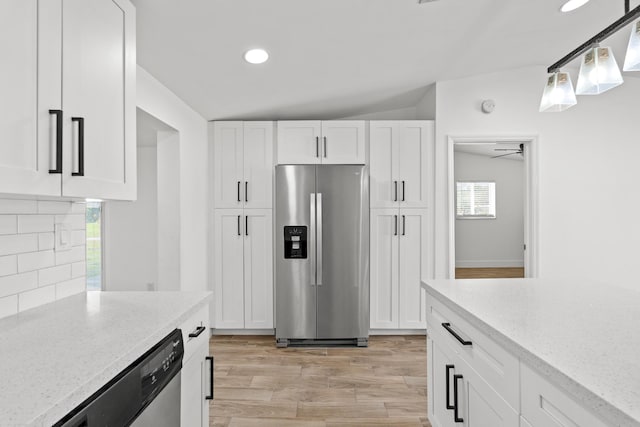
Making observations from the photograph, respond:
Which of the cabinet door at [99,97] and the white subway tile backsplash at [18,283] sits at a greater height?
the cabinet door at [99,97]

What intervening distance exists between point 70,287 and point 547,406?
5.98 ft

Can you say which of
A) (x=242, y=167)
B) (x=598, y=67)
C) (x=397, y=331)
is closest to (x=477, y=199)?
(x=397, y=331)

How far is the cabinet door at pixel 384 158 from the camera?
3.79 metres

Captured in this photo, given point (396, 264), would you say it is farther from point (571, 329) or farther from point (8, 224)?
point (8, 224)

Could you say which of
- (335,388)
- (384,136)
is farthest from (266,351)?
(384,136)

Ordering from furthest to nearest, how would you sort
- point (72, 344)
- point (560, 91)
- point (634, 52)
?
point (560, 91) < point (634, 52) < point (72, 344)

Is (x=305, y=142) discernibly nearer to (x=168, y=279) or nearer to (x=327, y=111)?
(x=327, y=111)

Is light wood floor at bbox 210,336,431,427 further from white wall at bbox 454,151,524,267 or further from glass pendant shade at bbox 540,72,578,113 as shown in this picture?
white wall at bbox 454,151,524,267

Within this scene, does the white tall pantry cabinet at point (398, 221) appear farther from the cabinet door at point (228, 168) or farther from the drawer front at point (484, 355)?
the drawer front at point (484, 355)

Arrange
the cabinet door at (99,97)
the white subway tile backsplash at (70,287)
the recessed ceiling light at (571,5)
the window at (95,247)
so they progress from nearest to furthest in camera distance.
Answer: the cabinet door at (99,97), the white subway tile backsplash at (70,287), the recessed ceiling light at (571,5), the window at (95,247)

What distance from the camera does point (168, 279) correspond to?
3.27 metres

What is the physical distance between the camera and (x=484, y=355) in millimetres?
1332

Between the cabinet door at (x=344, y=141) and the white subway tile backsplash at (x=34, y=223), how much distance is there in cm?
257

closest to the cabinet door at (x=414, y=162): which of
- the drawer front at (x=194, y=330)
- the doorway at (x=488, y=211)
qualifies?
the drawer front at (x=194, y=330)
